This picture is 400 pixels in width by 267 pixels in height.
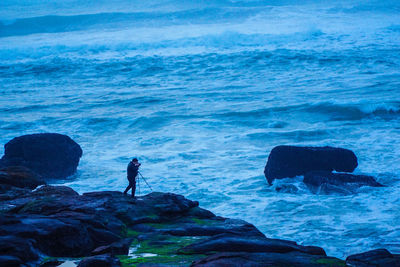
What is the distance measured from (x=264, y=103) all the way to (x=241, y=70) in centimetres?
980

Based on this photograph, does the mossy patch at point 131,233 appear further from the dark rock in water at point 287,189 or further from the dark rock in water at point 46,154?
the dark rock in water at point 46,154

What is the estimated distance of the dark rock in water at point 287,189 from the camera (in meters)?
12.8

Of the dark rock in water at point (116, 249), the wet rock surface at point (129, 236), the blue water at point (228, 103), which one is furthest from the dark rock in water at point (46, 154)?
the dark rock in water at point (116, 249)

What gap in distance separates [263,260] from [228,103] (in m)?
18.7

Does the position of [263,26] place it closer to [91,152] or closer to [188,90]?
[188,90]

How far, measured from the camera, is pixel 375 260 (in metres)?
7.01

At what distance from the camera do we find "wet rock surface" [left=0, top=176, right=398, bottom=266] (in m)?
6.39

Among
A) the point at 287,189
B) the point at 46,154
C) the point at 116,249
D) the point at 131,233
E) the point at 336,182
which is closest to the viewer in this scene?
the point at 116,249

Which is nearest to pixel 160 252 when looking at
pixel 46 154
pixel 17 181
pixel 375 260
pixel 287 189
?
pixel 375 260

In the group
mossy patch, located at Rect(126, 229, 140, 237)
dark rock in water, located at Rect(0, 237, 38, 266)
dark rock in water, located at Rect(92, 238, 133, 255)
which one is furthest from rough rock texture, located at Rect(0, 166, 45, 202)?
dark rock in water, located at Rect(0, 237, 38, 266)

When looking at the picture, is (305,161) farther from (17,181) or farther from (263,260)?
(263,260)

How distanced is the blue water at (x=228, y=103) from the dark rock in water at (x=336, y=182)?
262mm

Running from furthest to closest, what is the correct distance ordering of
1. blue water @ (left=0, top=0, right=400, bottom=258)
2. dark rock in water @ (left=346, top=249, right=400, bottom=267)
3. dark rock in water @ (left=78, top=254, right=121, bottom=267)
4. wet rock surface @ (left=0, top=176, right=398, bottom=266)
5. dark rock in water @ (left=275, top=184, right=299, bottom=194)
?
dark rock in water @ (left=275, top=184, right=299, bottom=194) < blue water @ (left=0, top=0, right=400, bottom=258) < dark rock in water @ (left=346, top=249, right=400, bottom=267) < wet rock surface @ (left=0, top=176, right=398, bottom=266) < dark rock in water @ (left=78, top=254, right=121, bottom=267)

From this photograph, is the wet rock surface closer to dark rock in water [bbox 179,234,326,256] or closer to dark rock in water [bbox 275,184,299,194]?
dark rock in water [bbox 179,234,326,256]
